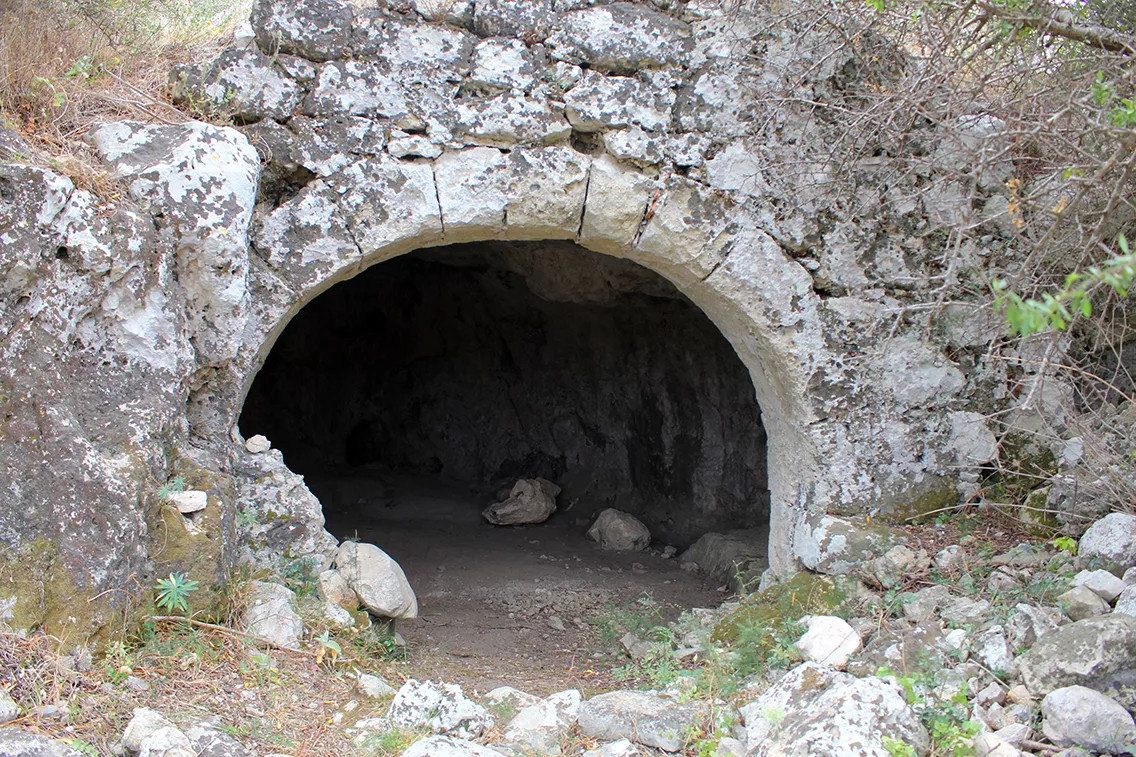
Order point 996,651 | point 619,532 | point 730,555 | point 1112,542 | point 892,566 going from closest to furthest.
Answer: point 996,651, point 1112,542, point 892,566, point 730,555, point 619,532

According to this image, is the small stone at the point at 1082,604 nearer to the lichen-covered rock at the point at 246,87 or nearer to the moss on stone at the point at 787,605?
the moss on stone at the point at 787,605

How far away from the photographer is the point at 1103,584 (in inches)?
108

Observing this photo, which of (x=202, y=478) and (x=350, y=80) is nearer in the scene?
(x=202, y=478)

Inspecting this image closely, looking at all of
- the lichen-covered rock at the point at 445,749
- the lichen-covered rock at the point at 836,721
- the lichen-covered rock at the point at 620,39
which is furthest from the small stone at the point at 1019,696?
the lichen-covered rock at the point at 620,39

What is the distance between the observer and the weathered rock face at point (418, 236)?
2.59m

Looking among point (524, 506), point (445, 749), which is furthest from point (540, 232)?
point (524, 506)

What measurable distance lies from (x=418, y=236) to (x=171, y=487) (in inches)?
50.4

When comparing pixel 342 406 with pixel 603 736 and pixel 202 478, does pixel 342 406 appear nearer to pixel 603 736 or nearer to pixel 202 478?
pixel 202 478

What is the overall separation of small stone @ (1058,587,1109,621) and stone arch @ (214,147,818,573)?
109 centimetres

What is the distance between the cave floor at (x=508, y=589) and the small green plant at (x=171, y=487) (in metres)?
1.15

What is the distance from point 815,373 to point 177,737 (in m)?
2.65

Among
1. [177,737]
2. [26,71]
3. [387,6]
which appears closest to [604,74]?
[387,6]

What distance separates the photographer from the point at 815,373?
3.52m

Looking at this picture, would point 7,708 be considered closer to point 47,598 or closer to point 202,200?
point 47,598
